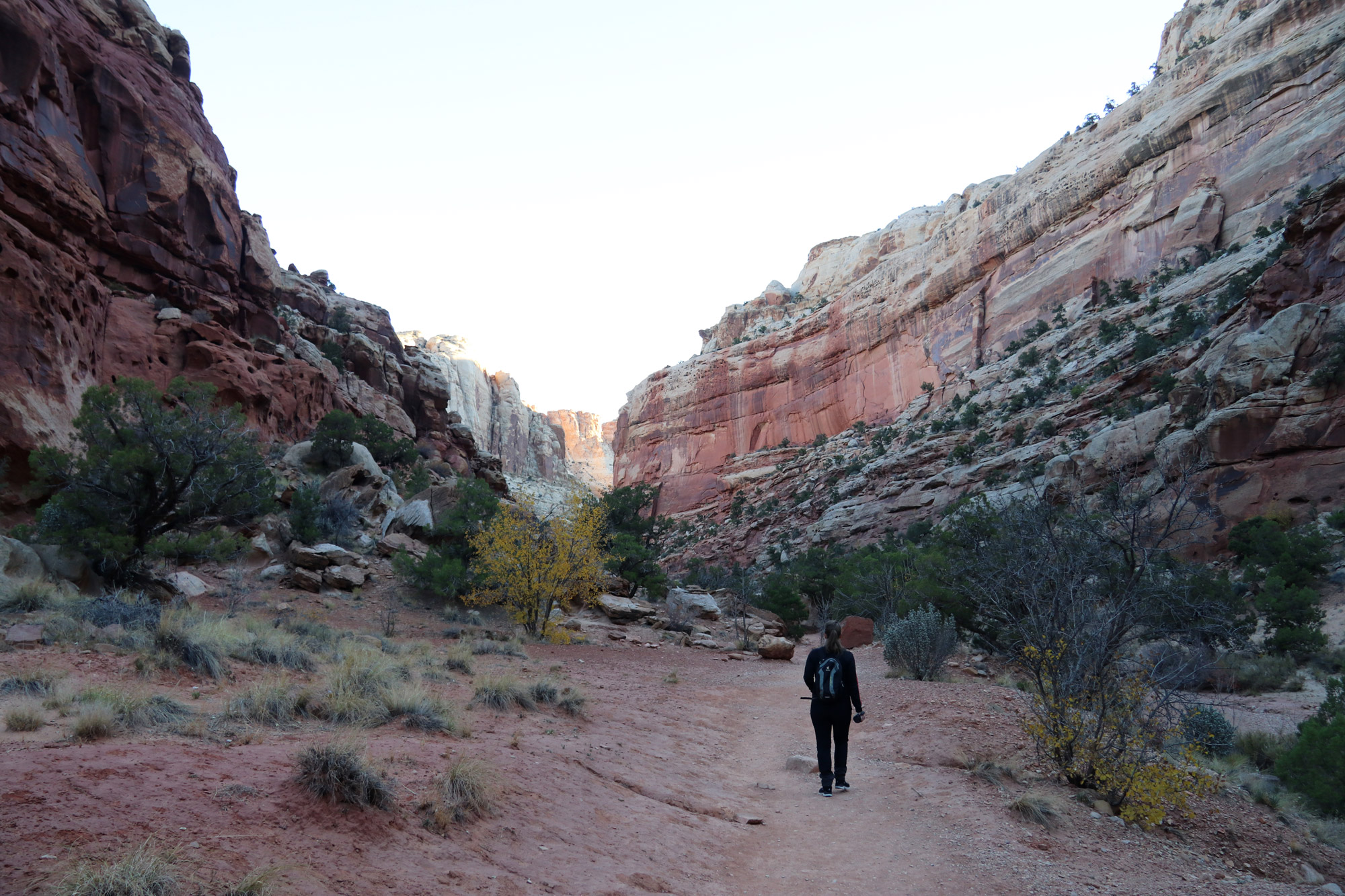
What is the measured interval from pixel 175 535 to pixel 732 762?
12.4m

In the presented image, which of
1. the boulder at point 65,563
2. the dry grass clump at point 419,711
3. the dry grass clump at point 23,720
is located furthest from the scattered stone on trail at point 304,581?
the dry grass clump at point 23,720

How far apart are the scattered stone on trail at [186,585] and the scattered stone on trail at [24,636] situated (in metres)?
5.71

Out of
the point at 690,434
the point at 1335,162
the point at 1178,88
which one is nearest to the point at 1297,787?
the point at 1335,162

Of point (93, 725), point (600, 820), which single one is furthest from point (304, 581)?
point (600, 820)

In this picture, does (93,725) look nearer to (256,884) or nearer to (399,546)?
(256,884)

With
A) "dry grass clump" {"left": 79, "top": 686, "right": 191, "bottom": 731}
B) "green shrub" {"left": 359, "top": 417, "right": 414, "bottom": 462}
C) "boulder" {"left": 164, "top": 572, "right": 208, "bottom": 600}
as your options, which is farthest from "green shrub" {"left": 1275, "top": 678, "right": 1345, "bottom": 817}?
"green shrub" {"left": 359, "top": 417, "right": 414, "bottom": 462}

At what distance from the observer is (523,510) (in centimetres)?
1762

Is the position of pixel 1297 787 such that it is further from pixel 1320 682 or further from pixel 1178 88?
pixel 1178 88

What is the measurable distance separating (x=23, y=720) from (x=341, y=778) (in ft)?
8.00

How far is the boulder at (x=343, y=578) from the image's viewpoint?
16578 mm

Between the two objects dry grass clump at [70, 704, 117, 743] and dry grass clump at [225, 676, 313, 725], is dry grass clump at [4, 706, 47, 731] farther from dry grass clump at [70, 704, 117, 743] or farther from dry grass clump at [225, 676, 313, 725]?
dry grass clump at [225, 676, 313, 725]

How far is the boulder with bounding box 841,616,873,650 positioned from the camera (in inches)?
789

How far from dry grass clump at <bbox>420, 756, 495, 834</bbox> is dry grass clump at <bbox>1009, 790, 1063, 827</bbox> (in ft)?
13.4

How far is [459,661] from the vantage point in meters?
9.61
